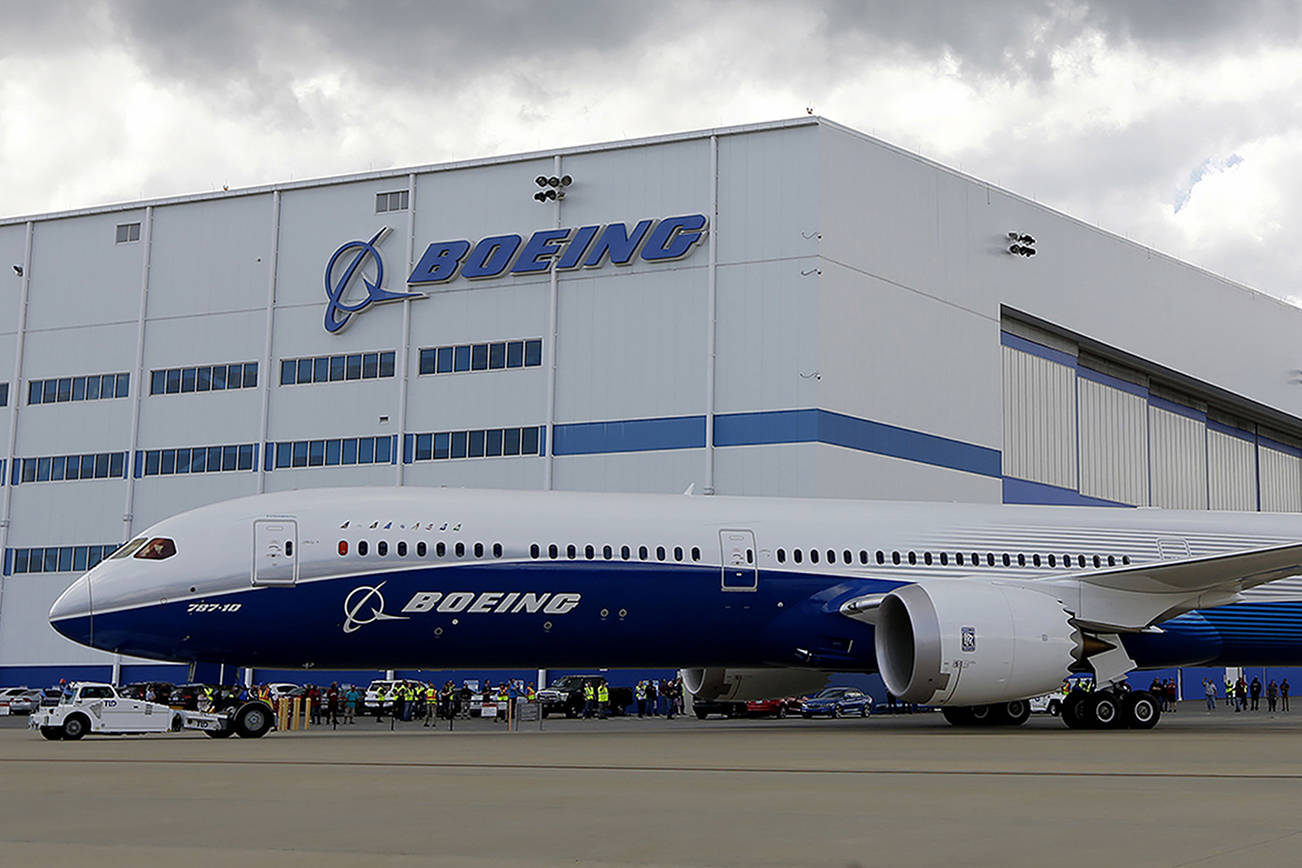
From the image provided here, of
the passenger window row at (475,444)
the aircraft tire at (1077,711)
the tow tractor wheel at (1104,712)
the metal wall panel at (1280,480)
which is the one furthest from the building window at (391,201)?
the metal wall panel at (1280,480)

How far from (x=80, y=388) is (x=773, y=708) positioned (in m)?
28.7

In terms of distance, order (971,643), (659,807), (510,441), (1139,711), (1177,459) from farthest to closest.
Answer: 1. (1177,459)
2. (510,441)
3. (1139,711)
4. (971,643)
5. (659,807)

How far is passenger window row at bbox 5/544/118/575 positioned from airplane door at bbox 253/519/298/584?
100 feet

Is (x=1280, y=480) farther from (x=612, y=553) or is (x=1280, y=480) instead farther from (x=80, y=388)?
(x=612, y=553)

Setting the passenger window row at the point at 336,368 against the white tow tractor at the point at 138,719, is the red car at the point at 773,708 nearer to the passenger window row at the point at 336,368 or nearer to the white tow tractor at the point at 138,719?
the passenger window row at the point at 336,368

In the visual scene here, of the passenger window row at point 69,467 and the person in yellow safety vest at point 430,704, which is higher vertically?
the passenger window row at point 69,467

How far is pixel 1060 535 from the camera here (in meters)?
25.2

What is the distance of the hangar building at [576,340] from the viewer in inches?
1673

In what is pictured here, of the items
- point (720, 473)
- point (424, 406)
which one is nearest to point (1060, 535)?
point (720, 473)

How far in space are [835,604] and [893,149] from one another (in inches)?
977

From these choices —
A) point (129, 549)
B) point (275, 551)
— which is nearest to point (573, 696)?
point (275, 551)

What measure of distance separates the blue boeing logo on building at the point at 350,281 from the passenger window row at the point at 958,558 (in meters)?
27.0

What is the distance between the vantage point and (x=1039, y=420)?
49844 millimetres

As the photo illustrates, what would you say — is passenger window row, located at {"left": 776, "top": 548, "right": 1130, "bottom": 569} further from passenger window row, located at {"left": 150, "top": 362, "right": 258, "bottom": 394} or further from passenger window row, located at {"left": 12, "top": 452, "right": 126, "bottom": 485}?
passenger window row, located at {"left": 12, "top": 452, "right": 126, "bottom": 485}
